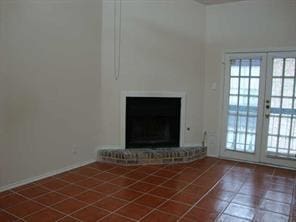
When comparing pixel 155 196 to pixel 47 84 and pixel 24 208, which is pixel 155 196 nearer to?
pixel 24 208

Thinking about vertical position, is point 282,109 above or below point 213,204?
above

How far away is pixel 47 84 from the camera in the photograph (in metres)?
3.65

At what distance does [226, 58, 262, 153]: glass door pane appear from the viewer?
4.70 metres

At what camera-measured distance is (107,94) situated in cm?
458

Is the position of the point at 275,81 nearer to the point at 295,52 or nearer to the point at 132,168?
the point at 295,52

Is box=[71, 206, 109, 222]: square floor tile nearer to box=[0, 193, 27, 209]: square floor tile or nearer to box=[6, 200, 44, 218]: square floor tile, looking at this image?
box=[6, 200, 44, 218]: square floor tile

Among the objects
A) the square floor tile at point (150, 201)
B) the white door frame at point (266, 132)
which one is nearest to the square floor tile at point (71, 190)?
the square floor tile at point (150, 201)

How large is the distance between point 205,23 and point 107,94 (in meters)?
2.31

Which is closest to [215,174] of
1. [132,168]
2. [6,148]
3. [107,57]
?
[132,168]

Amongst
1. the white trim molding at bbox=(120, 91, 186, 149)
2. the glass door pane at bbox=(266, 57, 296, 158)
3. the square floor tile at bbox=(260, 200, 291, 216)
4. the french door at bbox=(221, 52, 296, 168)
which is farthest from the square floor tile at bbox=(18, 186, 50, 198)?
the glass door pane at bbox=(266, 57, 296, 158)

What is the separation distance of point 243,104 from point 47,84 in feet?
10.9

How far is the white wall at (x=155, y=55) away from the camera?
14.9 ft

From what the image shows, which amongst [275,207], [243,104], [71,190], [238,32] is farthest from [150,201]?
[238,32]

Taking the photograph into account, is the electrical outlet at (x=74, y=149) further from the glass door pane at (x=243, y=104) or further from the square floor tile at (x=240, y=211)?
the glass door pane at (x=243, y=104)
